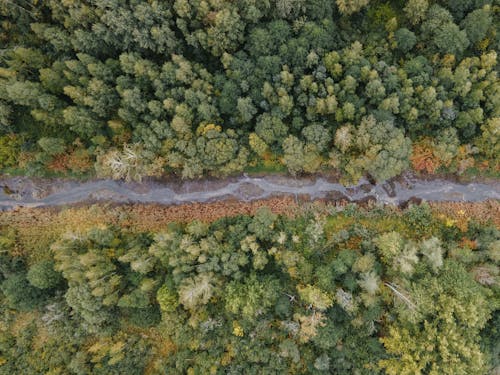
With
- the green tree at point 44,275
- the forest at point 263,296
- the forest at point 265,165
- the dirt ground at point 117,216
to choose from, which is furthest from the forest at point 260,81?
the green tree at point 44,275

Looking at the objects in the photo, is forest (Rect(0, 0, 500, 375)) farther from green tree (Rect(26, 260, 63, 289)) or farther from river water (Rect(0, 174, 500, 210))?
river water (Rect(0, 174, 500, 210))

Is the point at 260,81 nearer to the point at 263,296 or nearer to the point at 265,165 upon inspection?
the point at 265,165

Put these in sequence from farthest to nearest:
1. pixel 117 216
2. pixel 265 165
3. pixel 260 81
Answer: pixel 117 216 → pixel 265 165 → pixel 260 81

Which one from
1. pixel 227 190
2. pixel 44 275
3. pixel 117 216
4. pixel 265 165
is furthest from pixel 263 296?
pixel 44 275

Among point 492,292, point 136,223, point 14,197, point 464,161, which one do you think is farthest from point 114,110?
point 492,292

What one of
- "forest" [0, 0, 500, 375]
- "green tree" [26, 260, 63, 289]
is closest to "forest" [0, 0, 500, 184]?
"forest" [0, 0, 500, 375]
